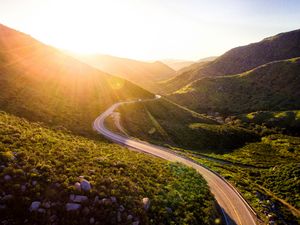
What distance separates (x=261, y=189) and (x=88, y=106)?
4898 centimetres

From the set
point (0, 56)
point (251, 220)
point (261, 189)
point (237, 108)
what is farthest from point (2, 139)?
point (237, 108)

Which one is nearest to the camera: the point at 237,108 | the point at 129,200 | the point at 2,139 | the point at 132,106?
the point at 129,200

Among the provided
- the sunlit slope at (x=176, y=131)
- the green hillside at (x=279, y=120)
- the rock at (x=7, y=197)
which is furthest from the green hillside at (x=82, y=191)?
the green hillside at (x=279, y=120)

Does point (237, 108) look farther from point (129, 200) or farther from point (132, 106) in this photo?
point (129, 200)

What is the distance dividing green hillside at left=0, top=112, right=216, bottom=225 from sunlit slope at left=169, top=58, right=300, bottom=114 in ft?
301

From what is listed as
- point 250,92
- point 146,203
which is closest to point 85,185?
point 146,203

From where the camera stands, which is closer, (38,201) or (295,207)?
(38,201)

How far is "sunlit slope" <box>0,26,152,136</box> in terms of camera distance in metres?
40.8

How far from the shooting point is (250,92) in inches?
4774

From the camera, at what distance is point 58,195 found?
14469 mm

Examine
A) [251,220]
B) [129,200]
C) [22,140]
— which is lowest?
[251,220]

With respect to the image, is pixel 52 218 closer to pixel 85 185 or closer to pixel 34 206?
pixel 34 206

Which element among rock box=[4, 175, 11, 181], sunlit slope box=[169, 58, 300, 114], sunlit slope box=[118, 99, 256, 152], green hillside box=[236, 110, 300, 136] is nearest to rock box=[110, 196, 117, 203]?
rock box=[4, 175, 11, 181]

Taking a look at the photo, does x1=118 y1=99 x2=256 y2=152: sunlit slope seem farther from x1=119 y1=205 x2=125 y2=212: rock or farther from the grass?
x1=119 y1=205 x2=125 y2=212: rock
